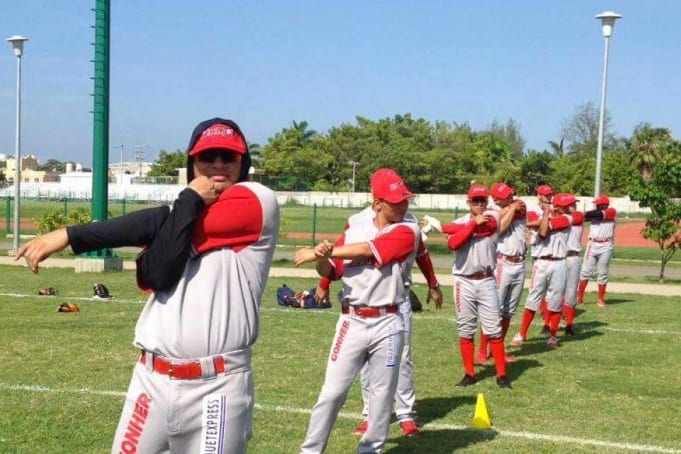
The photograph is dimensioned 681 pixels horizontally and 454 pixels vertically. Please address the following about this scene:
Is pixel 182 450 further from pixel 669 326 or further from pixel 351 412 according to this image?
pixel 669 326

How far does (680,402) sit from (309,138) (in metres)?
94.8

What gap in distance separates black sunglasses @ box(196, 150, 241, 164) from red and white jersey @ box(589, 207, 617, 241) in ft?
45.2

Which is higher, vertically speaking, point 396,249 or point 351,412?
point 396,249

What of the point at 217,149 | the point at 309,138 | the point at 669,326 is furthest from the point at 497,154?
the point at 217,149

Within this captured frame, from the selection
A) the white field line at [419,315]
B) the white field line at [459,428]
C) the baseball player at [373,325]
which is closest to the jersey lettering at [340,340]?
the baseball player at [373,325]

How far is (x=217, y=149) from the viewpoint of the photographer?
11.4ft

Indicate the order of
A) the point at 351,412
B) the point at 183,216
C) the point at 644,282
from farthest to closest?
1. the point at 644,282
2. the point at 351,412
3. the point at 183,216

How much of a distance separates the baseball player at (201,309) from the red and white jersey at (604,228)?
13.8 metres

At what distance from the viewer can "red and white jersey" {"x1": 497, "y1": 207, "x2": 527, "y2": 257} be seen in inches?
423

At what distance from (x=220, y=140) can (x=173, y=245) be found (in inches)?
18.3

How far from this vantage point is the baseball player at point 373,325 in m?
5.93

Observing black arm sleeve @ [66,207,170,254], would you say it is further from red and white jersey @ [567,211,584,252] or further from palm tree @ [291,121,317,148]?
palm tree @ [291,121,317,148]

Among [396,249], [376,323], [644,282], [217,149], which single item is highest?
[217,149]

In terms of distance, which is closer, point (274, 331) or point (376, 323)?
point (376, 323)
